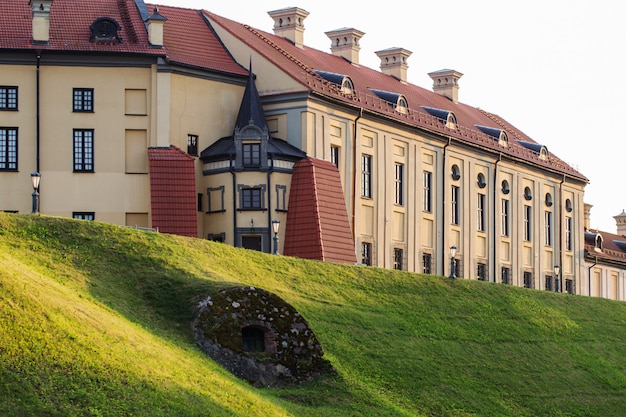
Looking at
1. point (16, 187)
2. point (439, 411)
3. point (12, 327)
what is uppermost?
point (16, 187)

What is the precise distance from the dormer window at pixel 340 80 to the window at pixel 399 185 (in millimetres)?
6441

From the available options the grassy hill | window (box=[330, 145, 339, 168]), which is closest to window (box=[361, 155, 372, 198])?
window (box=[330, 145, 339, 168])

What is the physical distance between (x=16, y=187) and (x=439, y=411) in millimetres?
26132

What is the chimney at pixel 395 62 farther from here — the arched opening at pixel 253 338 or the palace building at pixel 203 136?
the arched opening at pixel 253 338

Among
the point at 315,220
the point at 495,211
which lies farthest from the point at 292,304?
the point at 495,211

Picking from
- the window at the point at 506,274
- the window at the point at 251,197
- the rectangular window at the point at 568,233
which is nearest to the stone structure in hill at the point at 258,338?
the window at the point at 251,197

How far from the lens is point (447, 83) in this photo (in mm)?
96000

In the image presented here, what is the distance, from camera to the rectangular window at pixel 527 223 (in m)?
88.8

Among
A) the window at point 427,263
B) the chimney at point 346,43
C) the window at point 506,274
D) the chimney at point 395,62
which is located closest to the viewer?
the window at point 427,263

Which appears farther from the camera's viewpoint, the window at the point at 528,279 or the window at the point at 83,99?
the window at the point at 528,279

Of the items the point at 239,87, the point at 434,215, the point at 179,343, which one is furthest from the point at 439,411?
the point at 434,215

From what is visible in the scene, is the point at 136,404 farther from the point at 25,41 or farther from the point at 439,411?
the point at 25,41

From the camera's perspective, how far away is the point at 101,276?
141 feet

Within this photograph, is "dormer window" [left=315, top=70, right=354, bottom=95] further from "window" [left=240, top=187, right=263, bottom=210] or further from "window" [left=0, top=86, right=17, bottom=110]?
"window" [left=0, top=86, right=17, bottom=110]
